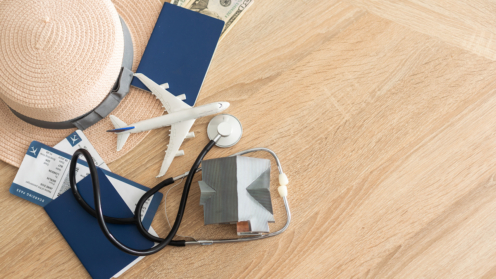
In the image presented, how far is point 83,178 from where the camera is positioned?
0.67m

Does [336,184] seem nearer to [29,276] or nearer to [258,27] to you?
[258,27]

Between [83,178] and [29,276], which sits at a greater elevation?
[83,178]

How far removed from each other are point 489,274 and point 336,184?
0.42 m

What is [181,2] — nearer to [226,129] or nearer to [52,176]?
[226,129]

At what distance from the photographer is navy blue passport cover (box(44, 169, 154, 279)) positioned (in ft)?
2.12

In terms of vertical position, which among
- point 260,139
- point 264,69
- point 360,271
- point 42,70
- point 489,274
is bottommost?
point 489,274

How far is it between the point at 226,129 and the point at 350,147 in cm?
30

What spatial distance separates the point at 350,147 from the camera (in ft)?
2.34

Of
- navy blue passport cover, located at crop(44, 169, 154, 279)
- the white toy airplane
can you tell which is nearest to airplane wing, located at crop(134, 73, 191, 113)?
the white toy airplane

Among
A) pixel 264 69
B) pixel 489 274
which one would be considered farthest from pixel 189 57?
pixel 489 274

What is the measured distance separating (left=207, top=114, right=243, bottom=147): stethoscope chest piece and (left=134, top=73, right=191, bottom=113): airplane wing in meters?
0.07

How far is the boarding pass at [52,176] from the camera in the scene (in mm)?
653

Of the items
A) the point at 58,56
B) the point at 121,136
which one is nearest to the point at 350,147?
the point at 121,136

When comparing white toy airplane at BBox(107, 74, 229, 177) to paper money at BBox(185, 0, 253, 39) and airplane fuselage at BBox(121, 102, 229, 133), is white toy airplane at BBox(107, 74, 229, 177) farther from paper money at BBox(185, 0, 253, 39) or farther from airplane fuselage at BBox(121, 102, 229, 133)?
paper money at BBox(185, 0, 253, 39)
